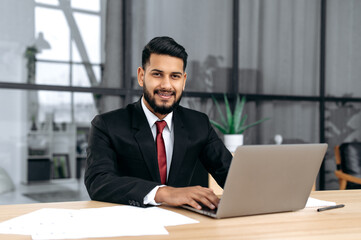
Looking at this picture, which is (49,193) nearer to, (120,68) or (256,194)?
(120,68)

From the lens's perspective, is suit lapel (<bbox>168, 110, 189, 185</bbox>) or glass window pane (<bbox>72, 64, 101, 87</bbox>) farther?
glass window pane (<bbox>72, 64, 101, 87</bbox>)

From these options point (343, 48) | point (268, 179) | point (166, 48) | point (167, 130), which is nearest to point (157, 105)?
point (167, 130)

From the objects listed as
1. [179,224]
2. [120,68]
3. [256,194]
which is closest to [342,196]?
[256,194]

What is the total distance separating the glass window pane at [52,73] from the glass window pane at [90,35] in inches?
6.6

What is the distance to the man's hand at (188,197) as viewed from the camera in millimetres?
1338

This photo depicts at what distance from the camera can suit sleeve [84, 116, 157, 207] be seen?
4.86 ft

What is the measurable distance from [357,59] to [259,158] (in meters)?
4.59

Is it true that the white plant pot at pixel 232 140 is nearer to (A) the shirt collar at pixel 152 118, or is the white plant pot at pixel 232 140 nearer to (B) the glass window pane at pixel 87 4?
(B) the glass window pane at pixel 87 4

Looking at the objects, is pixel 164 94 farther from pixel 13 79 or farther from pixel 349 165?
pixel 349 165

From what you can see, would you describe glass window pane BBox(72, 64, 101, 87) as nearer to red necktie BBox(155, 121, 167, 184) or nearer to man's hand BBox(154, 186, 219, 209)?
red necktie BBox(155, 121, 167, 184)

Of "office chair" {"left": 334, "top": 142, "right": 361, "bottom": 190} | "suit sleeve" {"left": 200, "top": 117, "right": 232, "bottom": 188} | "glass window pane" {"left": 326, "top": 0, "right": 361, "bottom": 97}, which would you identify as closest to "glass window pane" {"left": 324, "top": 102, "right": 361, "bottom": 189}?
"glass window pane" {"left": 326, "top": 0, "right": 361, "bottom": 97}

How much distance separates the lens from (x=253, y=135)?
15.5ft

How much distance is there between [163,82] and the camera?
6.46 feet

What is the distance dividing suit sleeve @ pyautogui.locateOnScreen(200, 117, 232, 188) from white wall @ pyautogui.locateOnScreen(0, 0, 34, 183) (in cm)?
213
